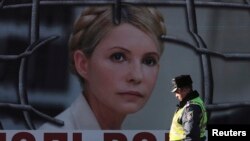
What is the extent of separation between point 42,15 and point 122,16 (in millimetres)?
787

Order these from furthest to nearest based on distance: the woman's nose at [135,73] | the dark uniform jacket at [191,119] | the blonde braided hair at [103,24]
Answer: the blonde braided hair at [103,24] → the woman's nose at [135,73] → the dark uniform jacket at [191,119]

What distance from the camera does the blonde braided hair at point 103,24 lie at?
6961mm

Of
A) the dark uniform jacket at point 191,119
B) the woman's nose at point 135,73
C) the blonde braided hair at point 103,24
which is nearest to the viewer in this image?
the dark uniform jacket at point 191,119

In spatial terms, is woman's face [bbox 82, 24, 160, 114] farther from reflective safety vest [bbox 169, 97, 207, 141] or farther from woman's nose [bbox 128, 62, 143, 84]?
reflective safety vest [bbox 169, 97, 207, 141]

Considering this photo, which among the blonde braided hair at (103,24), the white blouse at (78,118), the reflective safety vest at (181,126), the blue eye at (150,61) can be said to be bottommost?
the reflective safety vest at (181,126)

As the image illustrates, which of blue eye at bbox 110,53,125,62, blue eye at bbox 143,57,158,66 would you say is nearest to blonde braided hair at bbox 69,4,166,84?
blue eye at bbox 143,57,158,66

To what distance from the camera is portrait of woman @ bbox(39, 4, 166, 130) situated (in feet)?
22.6

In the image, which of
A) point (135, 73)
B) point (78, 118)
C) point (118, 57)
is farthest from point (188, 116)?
point (78, 118)

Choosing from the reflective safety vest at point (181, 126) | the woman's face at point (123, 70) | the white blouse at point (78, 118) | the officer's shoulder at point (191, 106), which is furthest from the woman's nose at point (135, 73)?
the officer's shoulder at point (191, 106)

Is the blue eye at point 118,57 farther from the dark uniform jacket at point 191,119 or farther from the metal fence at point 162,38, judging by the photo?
the dark uniform jacket at point 191,119

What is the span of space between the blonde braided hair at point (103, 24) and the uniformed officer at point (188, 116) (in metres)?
1.75

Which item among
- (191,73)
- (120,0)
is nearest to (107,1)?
(120,0)

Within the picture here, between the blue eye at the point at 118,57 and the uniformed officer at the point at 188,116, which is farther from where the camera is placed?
the blue eye at the point at 118,57

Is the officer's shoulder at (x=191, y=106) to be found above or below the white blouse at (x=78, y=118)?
below
